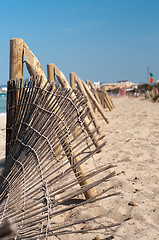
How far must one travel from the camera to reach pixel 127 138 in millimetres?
5422

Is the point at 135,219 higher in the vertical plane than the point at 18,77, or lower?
lower

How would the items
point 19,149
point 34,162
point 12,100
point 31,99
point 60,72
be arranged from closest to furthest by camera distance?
point 34,162, point 19,149, point 31,99, point 12,100, point 60,72

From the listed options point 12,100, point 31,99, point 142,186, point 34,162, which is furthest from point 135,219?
point 12,100

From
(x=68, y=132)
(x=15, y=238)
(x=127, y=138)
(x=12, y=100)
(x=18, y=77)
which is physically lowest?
(x=127, y=138)

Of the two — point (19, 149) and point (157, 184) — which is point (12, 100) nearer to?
point (19, 149)

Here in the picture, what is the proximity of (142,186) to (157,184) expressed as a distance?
0.17 m

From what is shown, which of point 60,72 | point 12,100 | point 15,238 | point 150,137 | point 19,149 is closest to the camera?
point 15,238

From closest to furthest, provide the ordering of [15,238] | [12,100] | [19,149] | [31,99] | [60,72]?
[15,238] < [19,149] < [31,99] < [12,100] < [60,72]

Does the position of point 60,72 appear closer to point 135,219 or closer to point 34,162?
point 34,162

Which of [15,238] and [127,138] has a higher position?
[15,238]

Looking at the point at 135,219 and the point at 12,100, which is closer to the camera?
the point at 135,219

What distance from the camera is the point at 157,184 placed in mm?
2932

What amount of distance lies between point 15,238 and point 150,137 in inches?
170

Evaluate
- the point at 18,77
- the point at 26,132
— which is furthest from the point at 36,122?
the point at 18,77
